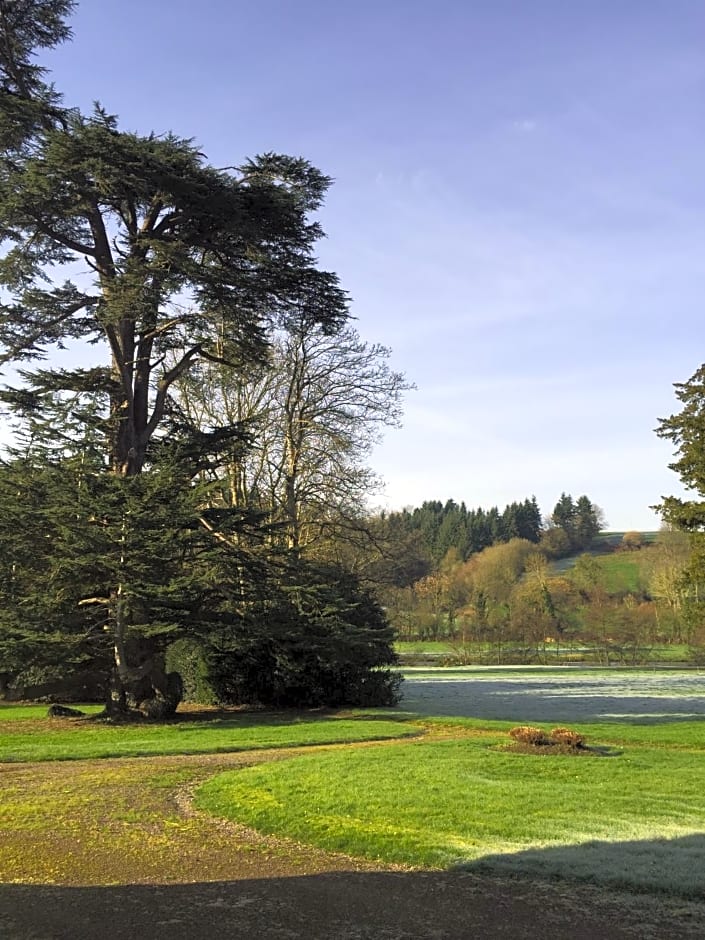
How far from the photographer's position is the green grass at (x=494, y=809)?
6.58m

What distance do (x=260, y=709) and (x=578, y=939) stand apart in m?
20.1

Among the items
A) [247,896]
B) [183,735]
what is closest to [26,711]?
[183,735]

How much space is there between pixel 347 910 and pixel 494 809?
3.33 metres

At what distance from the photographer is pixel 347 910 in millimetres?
5465

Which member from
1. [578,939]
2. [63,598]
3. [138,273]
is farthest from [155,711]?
[578,939]

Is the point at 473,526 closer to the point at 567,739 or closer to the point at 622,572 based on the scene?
the point at 622,572

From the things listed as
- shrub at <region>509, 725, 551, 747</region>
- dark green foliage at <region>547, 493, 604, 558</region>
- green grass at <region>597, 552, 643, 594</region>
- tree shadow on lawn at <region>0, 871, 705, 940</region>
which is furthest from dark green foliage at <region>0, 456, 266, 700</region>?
dark green foliage at <region>547, 493, 604, 558</region>

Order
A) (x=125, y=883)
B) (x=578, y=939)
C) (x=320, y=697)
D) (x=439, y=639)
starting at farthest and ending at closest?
(x=439, y=639) → (x=320, y=697) → (x=125, y=883) → (x=578, y=939)

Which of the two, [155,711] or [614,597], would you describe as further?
[614,597]

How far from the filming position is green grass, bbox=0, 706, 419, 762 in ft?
45.5

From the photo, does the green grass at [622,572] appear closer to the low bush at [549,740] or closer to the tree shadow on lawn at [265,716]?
the tree shadow on lawn at [265,716]

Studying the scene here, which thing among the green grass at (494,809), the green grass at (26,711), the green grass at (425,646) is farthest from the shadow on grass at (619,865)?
the green grass at (425,646)

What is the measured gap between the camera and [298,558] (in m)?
23.0

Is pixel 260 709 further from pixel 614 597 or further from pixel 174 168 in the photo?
pixel 614 597
